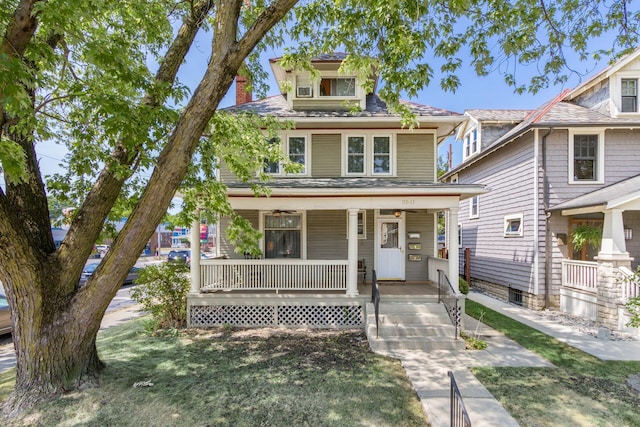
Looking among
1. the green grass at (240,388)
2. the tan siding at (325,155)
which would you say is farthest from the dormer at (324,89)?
the green grass at (240,388)

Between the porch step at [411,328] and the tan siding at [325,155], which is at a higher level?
the tan siding at [325,155]

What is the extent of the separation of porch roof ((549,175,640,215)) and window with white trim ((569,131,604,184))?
54 centimetres

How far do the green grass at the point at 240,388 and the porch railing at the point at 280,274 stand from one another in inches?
68.4

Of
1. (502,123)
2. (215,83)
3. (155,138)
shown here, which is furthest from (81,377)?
(502,123)

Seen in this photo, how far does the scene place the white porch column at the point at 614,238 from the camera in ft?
26.8

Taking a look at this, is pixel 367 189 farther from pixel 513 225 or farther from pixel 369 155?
pixel 513 225

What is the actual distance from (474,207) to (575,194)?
4.89m

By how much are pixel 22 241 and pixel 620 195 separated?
42.3 feet

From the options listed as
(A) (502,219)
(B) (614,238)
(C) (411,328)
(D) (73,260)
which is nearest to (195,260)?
(D) (73,260)

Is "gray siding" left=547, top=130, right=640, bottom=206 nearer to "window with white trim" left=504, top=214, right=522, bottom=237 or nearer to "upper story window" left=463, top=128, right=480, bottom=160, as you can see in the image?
"window with white trim" left=504, top=214, right=522, bottom=237

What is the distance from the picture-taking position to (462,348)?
6.79 meters

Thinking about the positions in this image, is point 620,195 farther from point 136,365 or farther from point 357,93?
point 136,365

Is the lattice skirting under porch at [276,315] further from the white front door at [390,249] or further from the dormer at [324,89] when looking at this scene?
the dormer at [324,89]

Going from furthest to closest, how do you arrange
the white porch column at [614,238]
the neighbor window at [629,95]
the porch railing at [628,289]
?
the neighbor window at [629,95]
the white porch column at [614,238]
the porch railing at [628,289]
